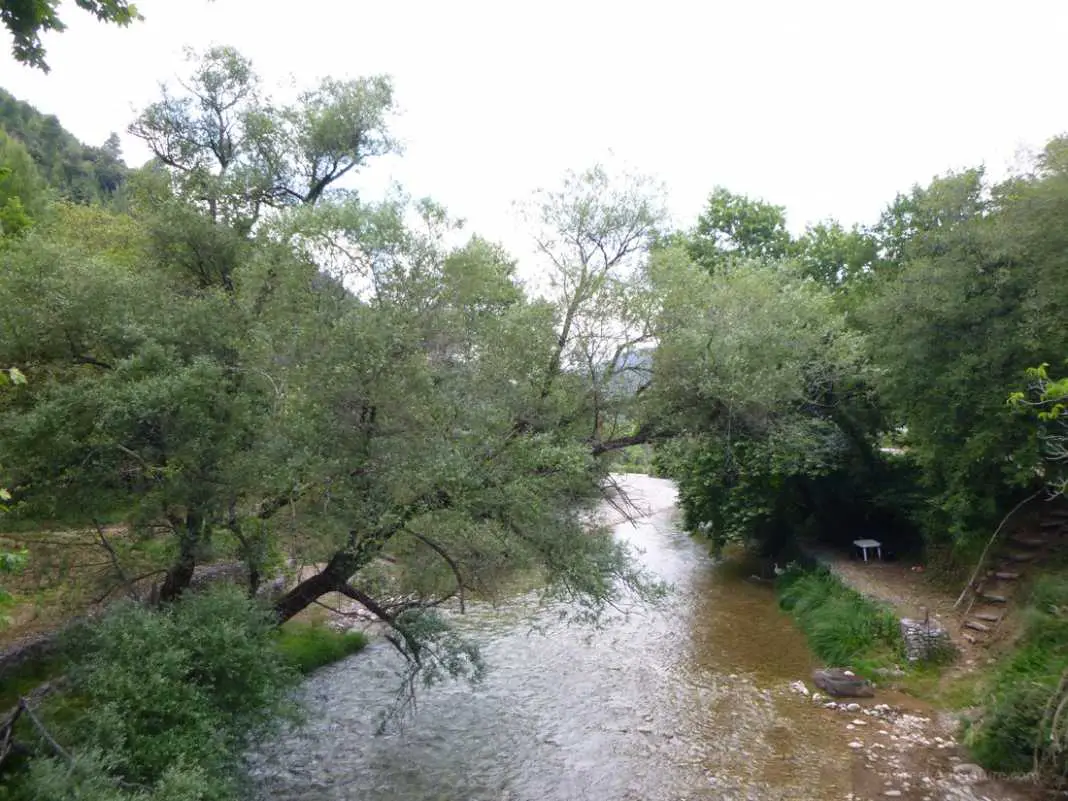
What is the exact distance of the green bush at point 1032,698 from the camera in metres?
8.46

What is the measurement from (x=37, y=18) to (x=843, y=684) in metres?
14.8

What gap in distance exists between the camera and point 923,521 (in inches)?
683

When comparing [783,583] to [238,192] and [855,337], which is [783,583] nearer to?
[855,337]

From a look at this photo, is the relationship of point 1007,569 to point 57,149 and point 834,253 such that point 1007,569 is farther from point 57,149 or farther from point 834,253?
point 57,149

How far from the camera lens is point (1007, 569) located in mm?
13953

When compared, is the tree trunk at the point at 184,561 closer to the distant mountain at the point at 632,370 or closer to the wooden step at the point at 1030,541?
the distant mountain at the point at 632,370

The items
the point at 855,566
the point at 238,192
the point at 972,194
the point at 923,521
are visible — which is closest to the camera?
the point at 238,192

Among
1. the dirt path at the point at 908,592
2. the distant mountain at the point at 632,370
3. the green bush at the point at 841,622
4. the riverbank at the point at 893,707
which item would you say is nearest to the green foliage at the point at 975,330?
the dirt path at the point at 908,592

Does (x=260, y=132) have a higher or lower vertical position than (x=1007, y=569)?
higher

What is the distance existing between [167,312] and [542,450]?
6.30 metres

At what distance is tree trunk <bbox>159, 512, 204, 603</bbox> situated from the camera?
10.1 meters

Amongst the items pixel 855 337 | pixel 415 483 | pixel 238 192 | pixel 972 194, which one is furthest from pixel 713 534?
pixel 238 192

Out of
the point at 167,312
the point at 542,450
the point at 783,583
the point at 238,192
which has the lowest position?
the point at 783,583

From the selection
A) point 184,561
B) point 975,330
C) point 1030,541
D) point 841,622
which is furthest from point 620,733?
point 975,330
